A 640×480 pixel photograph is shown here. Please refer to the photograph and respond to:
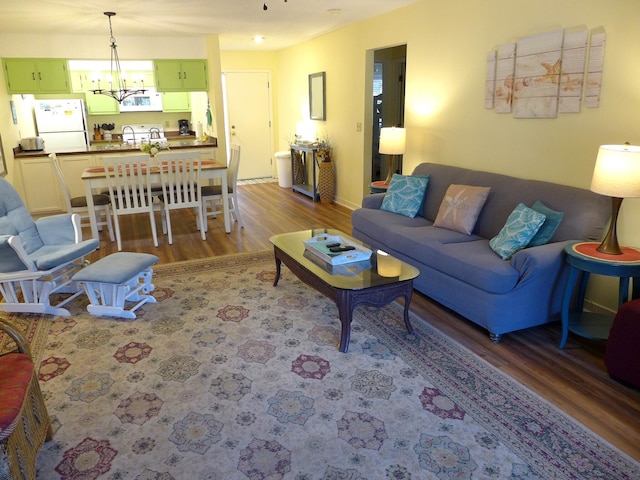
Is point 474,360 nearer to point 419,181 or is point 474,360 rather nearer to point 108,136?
point 419,181

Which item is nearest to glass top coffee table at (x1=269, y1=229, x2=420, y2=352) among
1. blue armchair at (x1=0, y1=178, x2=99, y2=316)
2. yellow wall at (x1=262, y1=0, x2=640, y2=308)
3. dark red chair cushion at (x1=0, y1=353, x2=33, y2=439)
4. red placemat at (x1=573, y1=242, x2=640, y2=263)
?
red placemat at (x1=573, y1=242, x2=640, y2=263)

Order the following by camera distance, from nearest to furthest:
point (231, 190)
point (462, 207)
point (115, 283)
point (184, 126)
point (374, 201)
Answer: point (115, 283)
point (462, 207)
point (374, 201)
point (231, 190)
point (184, 126)

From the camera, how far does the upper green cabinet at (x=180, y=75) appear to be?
6.75 meters

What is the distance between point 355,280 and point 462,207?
1389 mm

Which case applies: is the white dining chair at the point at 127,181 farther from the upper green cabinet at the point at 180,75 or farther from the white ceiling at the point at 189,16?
the upper green cabinet at the point at 180,75

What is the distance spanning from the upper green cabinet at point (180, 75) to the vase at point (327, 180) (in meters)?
2.16

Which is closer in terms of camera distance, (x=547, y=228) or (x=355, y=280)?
(x=355, y=280)

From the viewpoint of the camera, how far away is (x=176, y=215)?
6.36 meters

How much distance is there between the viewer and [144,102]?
8.16 m

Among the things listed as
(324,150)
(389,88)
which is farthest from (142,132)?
(389,88)

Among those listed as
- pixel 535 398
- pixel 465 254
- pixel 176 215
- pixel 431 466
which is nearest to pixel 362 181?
pixel 176 215

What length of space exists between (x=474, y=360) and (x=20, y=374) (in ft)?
7.58

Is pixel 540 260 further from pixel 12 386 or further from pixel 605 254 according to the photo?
pixel 12 386

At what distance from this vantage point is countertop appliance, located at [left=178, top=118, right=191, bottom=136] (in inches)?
331
